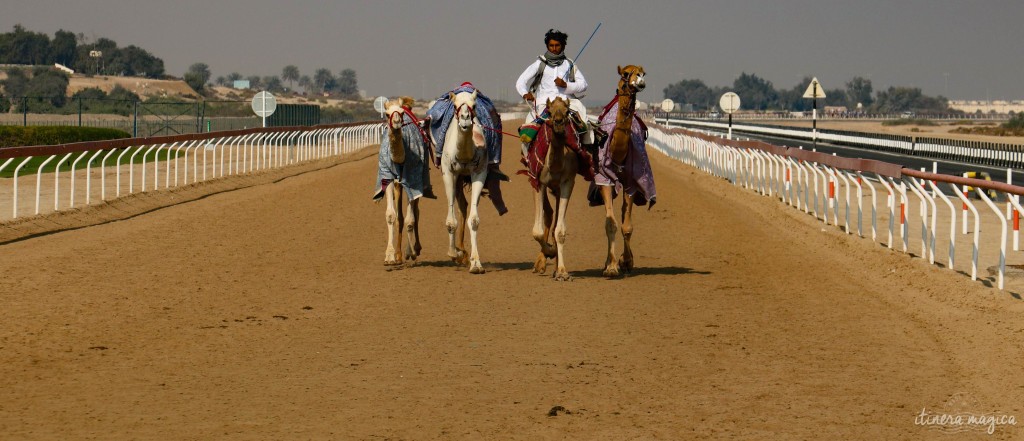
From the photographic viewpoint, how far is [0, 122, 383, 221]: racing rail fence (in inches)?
783

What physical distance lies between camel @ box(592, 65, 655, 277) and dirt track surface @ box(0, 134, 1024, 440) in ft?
1.57

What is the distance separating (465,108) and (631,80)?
1554 mm

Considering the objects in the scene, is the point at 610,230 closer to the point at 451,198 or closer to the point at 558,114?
the point at 558,114

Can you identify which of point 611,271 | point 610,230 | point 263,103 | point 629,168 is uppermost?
point 263,103

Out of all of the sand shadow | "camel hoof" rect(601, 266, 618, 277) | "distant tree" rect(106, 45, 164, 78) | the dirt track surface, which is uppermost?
"distant tree" rect(106, 45, 164, 78)

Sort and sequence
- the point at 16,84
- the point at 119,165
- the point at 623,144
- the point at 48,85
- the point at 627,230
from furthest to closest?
the point at 16,84 < the point at 48,85 < the point at 119,165 < the point at 627,230 < the point at 623,144

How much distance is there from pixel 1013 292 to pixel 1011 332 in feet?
8.39

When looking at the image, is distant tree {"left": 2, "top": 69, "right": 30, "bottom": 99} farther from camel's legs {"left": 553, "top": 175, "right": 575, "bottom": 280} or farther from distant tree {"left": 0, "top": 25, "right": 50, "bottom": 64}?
camel's legs {"left": 553, "top": 175, "right": 575, "bottom": 280}

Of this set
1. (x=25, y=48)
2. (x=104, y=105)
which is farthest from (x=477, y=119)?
(x=25, y=48)

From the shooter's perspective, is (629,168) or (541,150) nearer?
(541,150)

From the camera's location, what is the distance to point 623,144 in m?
12.5

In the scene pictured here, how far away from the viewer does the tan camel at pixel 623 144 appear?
1208 centimetres

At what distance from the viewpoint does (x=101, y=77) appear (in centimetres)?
13200

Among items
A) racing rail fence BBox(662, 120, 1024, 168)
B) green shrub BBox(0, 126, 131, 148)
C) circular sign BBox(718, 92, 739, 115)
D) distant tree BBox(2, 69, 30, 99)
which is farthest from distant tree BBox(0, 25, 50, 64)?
circular sign BBox(718, 92, 739, 115)
